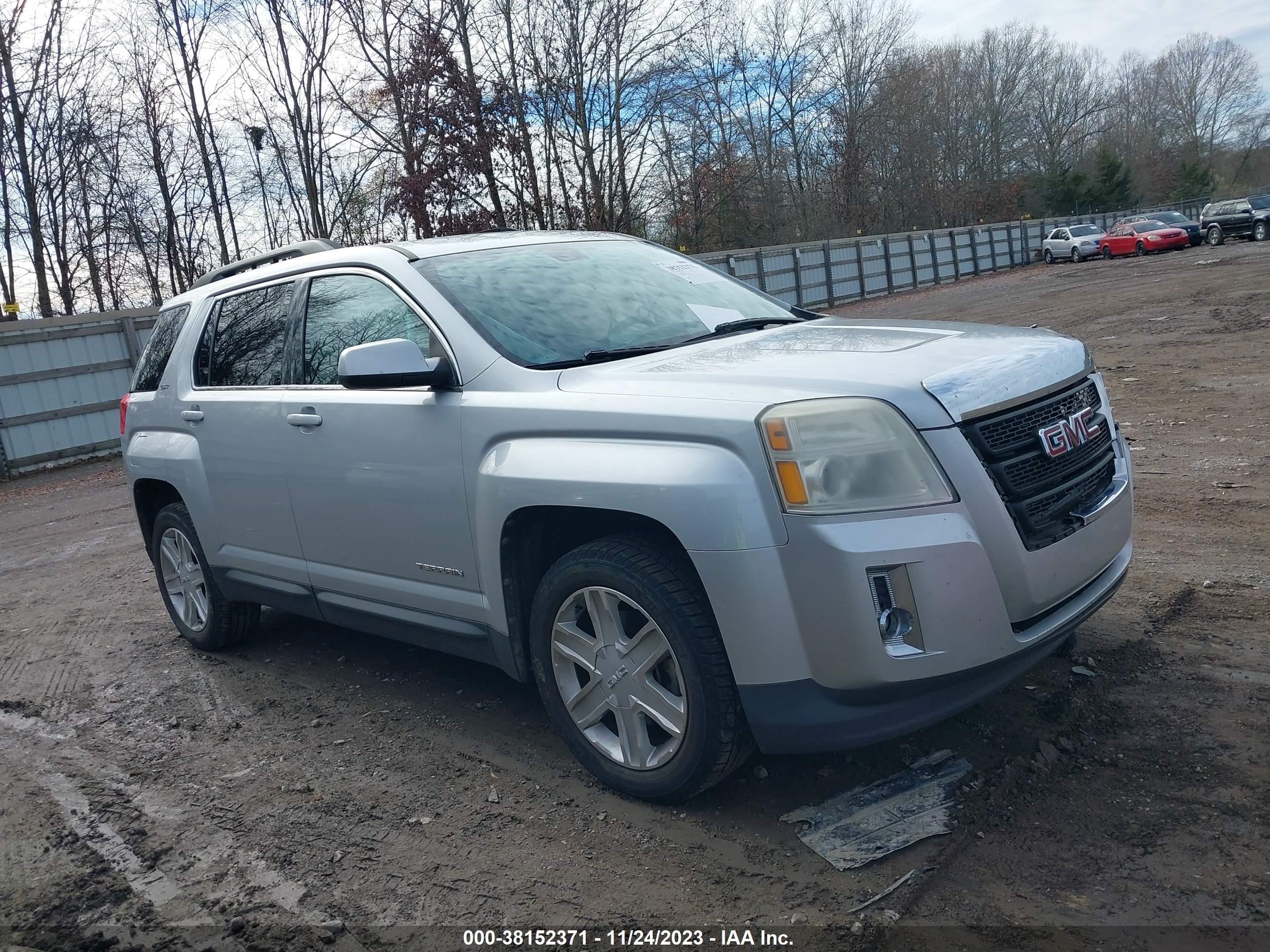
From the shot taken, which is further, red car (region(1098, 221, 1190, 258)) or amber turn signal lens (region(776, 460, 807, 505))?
red car (region(1098, 221, 1190, 258))

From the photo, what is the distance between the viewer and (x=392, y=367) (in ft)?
11.7

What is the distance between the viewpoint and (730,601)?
2.86 meters

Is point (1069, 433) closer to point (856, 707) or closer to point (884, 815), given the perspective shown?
point (856, 707)

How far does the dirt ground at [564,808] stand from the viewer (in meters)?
2.66

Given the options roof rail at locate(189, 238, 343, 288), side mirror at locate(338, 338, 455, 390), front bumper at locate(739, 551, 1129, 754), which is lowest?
front bumper at locate(739, 551, 1129, 754)

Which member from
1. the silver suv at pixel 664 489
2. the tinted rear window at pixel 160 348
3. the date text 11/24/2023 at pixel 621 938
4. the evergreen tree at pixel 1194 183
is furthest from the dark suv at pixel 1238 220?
the date text 11/24/2023 at pixel 621 938

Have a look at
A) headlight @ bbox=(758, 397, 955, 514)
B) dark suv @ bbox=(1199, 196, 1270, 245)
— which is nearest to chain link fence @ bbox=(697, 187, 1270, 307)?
dark suv @ bbox=(1199, 196, 1270, 245)

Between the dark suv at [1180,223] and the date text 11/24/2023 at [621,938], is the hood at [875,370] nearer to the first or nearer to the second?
the date text 11/24/2023 at [621,938]

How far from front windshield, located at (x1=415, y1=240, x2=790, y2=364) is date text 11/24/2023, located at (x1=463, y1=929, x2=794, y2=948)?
1839 millimetres

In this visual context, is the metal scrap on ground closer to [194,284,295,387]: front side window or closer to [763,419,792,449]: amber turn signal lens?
[763,419,792,449]: amber turn signal lens

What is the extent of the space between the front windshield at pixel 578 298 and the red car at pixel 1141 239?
38.8 m

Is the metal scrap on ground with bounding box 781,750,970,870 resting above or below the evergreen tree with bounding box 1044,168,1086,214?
below

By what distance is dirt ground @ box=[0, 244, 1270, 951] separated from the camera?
8.73 feet

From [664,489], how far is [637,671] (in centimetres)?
63
